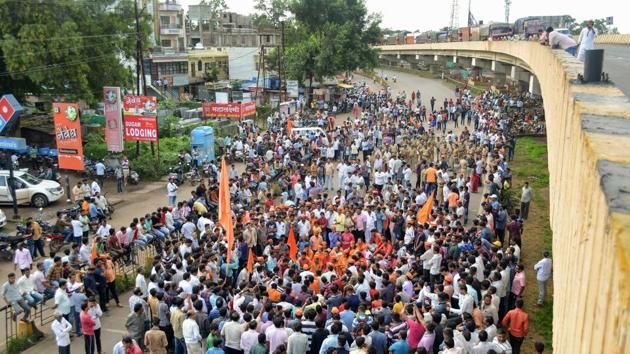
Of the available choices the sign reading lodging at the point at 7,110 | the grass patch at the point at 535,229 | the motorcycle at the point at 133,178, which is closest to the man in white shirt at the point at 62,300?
the grass patch at the point at 535,229

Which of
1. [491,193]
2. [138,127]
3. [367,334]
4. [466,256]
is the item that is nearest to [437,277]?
[466,256]

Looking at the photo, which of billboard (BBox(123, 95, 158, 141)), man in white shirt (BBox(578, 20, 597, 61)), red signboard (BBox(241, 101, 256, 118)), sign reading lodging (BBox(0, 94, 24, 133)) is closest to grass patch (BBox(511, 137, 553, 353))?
man in white shirt (BBox(578, 20, 597, 61))

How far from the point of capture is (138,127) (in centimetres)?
2369

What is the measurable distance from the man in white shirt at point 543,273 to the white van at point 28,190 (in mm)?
17029

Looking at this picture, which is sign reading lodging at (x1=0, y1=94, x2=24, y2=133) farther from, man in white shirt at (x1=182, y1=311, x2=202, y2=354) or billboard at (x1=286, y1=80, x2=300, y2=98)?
billboard at (x1=286, y1=80, x2=300, y2=98)

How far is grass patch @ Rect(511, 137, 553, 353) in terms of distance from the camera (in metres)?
11.6

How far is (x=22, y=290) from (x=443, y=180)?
41.9 feet

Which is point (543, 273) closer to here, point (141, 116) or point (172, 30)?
point (141, 116)

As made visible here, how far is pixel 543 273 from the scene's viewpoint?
1166 centimetres

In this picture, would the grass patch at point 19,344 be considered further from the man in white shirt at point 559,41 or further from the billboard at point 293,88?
the billboard at point 293,88

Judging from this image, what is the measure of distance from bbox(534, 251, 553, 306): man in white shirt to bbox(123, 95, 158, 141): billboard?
16.4m

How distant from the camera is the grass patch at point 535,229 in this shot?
11.6 metres

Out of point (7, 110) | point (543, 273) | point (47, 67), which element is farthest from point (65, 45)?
point (543, 273)

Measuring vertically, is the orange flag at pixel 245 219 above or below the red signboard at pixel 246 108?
below
